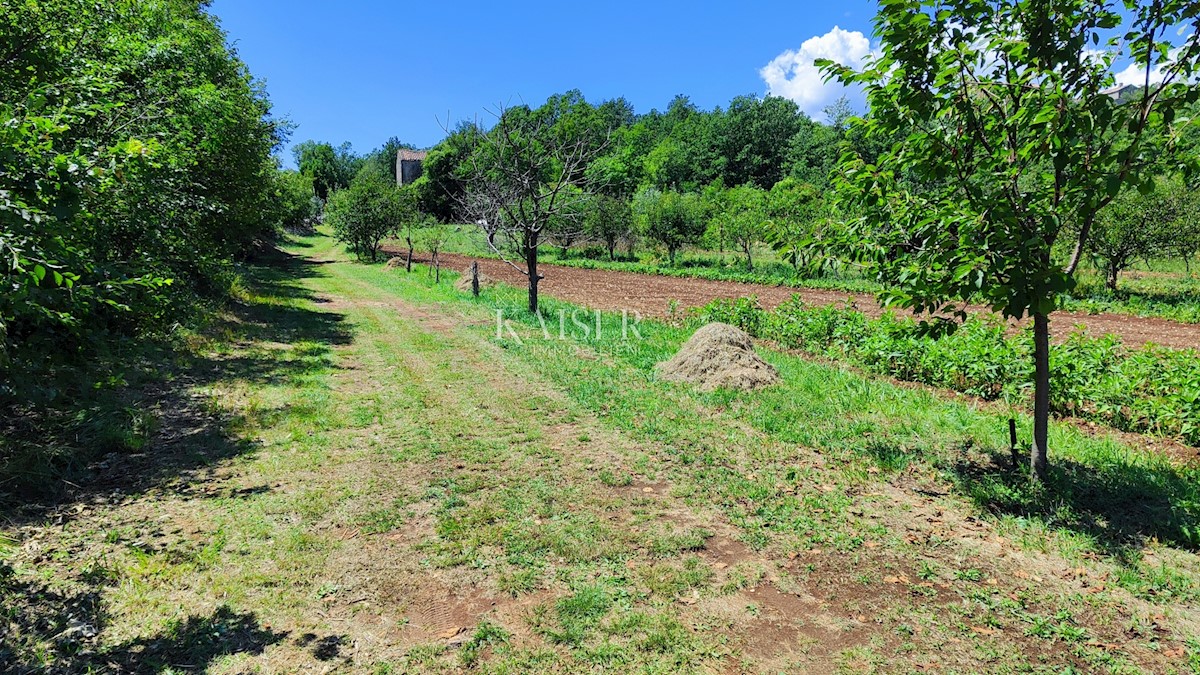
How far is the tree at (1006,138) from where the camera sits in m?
4.17

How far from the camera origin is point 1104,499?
4984mm

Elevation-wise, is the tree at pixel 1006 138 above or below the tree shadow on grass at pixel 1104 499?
above

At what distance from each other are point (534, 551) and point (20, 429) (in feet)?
18.6

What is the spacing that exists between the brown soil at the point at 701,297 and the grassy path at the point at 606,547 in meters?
5.58

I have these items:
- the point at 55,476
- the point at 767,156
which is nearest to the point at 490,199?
the point at 55,476

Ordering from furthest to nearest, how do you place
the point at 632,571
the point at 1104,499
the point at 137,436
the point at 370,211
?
the point at 370,211 < the point at 137,436 < the point at 1104,499 < the point at 632,571

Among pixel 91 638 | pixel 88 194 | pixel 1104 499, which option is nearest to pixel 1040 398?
pixel 1104 499

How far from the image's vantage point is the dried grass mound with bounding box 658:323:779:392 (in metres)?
8.61

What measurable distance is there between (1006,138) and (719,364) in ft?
16.0

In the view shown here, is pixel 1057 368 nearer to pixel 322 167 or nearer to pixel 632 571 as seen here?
pixel 632 571

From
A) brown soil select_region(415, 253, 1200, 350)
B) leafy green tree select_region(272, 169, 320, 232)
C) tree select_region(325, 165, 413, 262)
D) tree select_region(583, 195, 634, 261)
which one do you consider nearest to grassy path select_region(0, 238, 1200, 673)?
brown soil select_region(415, 253, 1200, 350)

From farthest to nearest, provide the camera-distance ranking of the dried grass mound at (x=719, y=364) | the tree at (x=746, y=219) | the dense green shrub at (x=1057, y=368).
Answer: the tree at (x=746, y=219), the dried grass mound at (x=719, y=364), the dense green shrub at (x=1057, y=368)

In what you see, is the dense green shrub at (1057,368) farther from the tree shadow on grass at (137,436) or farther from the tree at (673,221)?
the tree at (673,221)

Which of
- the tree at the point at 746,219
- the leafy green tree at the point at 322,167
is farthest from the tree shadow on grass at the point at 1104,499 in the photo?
the leafy green tree at the point at 322,167
